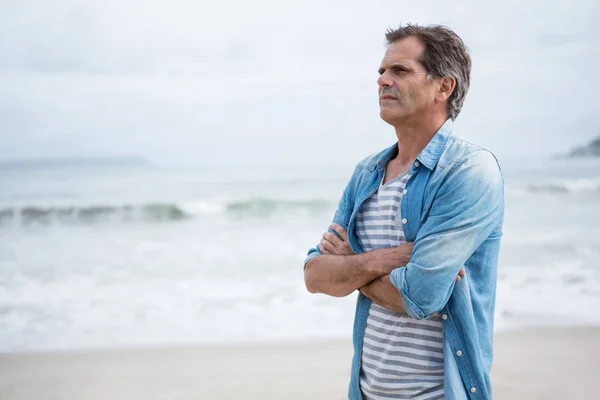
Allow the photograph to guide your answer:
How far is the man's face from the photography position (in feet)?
6.43

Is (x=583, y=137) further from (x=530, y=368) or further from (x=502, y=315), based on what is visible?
(x=530, y=368)

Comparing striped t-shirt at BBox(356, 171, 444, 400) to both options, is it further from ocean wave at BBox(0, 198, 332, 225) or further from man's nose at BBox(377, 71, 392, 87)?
ocean wave at BBox(0, 198, 332, 225)

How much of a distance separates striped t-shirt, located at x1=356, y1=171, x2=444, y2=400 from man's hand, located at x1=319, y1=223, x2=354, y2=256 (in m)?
0.05

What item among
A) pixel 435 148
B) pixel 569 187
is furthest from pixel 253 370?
pixel 569 187

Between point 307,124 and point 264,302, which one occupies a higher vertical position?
point 307,124

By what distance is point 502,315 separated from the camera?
634 cm

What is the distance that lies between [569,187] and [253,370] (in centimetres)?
1172

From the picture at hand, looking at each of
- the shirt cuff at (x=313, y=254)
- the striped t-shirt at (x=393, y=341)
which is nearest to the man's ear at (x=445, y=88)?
the striped t-shirt at (x=393, y=341)

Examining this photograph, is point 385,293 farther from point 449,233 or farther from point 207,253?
point 207,253

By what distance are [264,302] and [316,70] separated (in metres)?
13.6

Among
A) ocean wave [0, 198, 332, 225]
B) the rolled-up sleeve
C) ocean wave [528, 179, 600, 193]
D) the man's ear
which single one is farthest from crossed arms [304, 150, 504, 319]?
ocean wave [528, 179, 600, 193]

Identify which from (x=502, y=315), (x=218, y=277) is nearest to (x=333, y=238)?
(x=502, y=315)

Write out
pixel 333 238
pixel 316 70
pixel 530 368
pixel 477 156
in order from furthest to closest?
pixel 316 70 → pixel 530 368 → pixel 333 238 → pixel 477 156

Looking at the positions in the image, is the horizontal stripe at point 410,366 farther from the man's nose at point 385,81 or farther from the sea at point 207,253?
the sea at point 207,253
